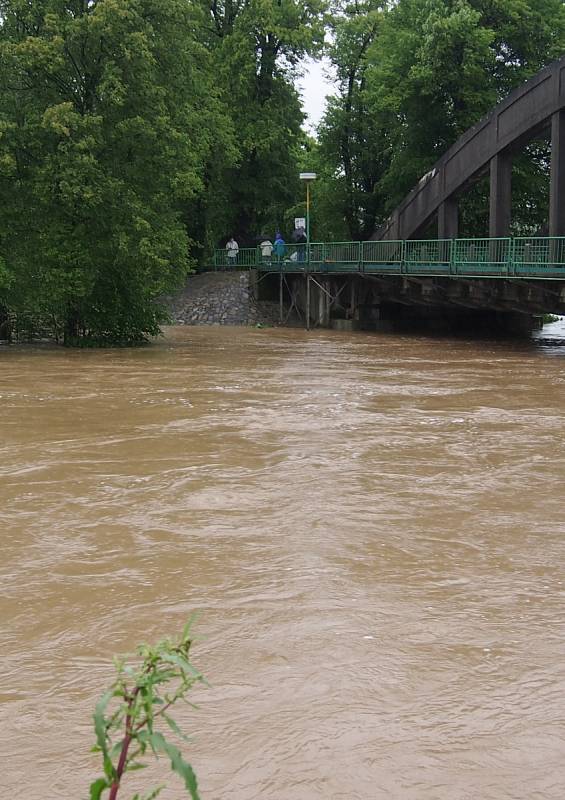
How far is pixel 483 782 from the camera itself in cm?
350

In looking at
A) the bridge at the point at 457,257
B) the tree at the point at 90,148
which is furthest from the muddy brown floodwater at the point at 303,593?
the bridge at the point at 457,257

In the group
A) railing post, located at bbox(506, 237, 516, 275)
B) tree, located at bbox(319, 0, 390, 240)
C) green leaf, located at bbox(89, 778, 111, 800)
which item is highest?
tree, located at bbox(319, 0, 390, 240)

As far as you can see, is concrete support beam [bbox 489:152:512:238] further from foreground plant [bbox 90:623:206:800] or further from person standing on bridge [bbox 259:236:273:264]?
foreground plant [bbox 90:623:206:800]

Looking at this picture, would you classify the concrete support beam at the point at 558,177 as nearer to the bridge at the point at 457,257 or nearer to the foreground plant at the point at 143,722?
the bridge at the point at 457,257

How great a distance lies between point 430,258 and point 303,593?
2641 centimetres

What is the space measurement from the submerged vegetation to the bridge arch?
3.60m

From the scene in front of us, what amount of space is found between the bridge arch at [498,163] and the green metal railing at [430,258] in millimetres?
1940

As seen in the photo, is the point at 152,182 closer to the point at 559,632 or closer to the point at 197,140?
the point at 197,140

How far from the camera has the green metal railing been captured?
25.0m

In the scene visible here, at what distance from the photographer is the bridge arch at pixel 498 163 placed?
27734 millimetres

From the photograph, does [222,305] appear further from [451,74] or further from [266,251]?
[451,74]

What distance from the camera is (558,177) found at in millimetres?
27672

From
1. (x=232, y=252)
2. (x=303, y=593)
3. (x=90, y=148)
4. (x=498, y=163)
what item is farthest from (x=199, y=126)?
(x=303, y=593)

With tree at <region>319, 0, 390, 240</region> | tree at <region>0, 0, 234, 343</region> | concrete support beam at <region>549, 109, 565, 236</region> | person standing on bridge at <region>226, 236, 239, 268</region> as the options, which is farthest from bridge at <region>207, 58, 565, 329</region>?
tree at <region>0, 0, 234, 343</region>
